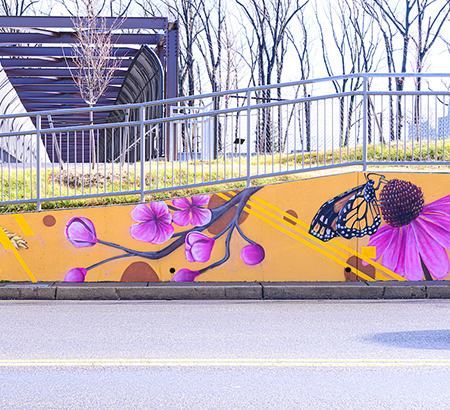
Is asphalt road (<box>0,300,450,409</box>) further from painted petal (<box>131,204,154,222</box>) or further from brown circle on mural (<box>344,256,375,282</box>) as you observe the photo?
painted petal (<box>131,204,154,222</box>)

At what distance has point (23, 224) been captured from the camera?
8.98m

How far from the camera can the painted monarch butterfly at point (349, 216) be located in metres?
8.85

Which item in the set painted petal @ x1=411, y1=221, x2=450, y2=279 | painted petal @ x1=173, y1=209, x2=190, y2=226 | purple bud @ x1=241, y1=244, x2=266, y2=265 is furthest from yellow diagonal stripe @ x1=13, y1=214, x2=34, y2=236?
painted petal @ x1=411, y1=221, x2=450, y2=279

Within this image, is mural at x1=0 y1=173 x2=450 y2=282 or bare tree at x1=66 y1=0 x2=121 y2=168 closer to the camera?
mural at x1=0 y1=173 x2=450 y2=282

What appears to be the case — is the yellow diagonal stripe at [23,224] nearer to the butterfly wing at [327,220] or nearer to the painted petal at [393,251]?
the butterfly wing at [327,220]

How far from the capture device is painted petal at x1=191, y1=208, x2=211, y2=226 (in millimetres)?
8859

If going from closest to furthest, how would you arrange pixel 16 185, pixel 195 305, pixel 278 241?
pixel 195 305 → pixel 278 241 → pixel 16 185

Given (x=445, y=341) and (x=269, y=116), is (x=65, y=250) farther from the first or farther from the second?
(x=445, y=341)

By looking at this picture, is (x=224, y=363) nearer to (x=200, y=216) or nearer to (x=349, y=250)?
(x=200, y=216)

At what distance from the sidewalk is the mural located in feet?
1.81

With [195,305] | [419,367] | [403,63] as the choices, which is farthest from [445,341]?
[403,63]

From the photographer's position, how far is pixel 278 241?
8852 millimetres

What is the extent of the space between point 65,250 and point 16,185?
4.97ft

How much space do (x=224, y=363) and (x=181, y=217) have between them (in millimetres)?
4298
